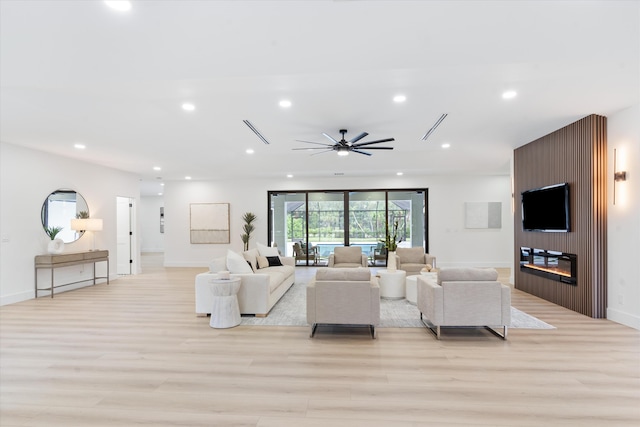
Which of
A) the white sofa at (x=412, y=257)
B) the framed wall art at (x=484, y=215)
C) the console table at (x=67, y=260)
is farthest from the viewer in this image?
the framed wall art at (x=484, y=215)

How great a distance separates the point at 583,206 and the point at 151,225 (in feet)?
51.4

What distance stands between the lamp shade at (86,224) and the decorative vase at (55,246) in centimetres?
51

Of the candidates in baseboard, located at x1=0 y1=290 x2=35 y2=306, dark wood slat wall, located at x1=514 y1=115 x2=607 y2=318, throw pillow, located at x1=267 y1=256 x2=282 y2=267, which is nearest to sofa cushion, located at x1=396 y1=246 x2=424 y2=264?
dark wood slat wall, located at x1=514 y1=115 x2=607 y2=318

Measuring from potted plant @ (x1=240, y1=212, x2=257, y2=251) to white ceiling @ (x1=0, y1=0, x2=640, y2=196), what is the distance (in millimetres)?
5256

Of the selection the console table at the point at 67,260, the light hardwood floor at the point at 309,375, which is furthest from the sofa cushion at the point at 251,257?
the console table at the point at 67,260

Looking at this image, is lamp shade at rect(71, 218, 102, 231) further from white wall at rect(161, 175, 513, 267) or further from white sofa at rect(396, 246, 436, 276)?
white sofa at rect(396, 246, 436, 276)

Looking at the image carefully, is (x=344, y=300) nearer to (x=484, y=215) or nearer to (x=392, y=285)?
(x=392, y=285)

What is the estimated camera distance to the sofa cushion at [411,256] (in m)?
7.64

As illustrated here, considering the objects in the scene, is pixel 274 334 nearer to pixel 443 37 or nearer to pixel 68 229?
pixel 443 37

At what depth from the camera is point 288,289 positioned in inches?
264

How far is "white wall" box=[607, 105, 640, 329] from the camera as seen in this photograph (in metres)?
4.24

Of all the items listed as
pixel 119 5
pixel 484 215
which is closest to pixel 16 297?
pixel 119 5

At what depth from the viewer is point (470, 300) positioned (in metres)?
3.84

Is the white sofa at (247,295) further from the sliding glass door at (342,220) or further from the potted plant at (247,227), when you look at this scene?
the sliding glass door at (342,220)
